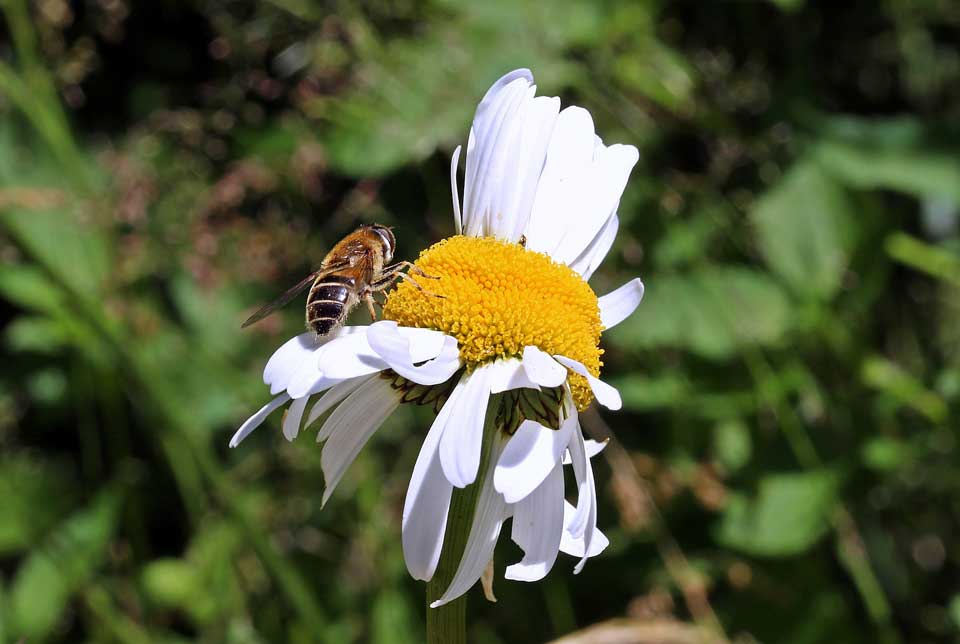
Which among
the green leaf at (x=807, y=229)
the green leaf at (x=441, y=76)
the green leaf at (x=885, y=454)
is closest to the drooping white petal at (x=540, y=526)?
the green leaf at (x=441, y=76)

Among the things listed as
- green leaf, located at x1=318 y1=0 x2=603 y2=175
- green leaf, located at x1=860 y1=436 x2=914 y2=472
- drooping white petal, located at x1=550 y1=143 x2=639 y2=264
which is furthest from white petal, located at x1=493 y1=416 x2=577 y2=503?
green leaf, located at x1=860 y1=436 x2=914 y2=472

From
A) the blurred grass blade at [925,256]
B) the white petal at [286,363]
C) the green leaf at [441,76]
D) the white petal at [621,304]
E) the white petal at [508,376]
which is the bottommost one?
the blurred grass blade at [925,256]

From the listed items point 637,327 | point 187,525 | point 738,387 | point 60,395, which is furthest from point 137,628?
point 738,387

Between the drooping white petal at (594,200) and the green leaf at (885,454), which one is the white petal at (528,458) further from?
the green leaf at (885,454)

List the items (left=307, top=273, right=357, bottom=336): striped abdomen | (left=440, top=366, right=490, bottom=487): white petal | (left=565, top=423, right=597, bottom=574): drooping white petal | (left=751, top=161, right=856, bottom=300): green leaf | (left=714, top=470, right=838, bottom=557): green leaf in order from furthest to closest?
(left=751, top=161, right=856, bottom=300): green leaf
(left=714, top=470, right=838, bottom=557): green leaf
(left=307, top=273, right=357, bottom=336): striped abdomen
(left=565, top=423, right=597, bottom=574): drooping white petal
(left=440, top=366, right=490, bottom=487): white petal

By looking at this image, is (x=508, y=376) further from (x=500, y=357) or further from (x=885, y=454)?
(x=885, y=454)

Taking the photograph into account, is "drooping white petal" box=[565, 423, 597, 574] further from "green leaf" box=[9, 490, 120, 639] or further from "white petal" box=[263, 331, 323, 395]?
"green leaf" box=[9, 490, 120, 639]
